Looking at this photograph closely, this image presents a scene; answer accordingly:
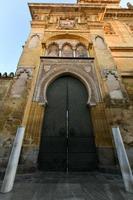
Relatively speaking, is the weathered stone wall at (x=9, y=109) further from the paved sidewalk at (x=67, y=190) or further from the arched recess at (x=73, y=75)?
the paved sidewalk at (x=67, y=190)

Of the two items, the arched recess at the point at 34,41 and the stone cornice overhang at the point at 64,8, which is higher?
the stone cornice overhang at the point at 64,8

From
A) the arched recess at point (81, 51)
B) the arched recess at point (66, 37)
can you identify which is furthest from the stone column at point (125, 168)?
the arched recess at point (66, 37)

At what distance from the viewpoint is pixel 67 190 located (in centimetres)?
384

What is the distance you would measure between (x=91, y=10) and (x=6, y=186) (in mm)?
12345

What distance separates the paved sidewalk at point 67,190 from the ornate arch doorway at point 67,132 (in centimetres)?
157

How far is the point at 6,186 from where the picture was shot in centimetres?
399

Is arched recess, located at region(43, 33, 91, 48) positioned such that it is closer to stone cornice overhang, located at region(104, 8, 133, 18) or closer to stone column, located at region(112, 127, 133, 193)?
stone cornice overhang, located at region(104, 8, 133, 18)

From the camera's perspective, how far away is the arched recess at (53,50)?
10133mm

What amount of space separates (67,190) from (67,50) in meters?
8.25

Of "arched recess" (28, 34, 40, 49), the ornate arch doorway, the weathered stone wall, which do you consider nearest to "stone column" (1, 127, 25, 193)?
the weathered stone wall

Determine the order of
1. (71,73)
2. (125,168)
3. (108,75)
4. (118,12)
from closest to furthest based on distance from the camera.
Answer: (125,168)
(108,75)
(71,73)
(118,12)

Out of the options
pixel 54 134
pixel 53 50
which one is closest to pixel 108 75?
pixel 54 134

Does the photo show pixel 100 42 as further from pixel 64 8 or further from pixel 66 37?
pixel 64 8

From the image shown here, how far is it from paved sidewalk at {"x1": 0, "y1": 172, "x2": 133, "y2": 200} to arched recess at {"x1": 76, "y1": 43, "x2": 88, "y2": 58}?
7.15 m
